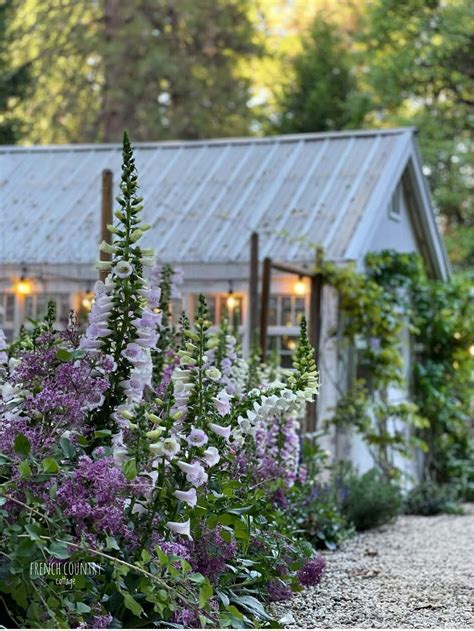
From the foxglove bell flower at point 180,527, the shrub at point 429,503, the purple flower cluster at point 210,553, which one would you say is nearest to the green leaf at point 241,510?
the purple flower cluster at point 210,553

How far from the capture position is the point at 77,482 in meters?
3.85

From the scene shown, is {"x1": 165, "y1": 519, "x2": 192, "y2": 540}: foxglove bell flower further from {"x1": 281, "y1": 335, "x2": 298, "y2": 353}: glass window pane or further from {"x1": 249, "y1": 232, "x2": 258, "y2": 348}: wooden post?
{"x1": 281, "y1": 335, "x2": 298, "y2": 353}: glass window pane

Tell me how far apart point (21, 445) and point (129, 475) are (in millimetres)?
386

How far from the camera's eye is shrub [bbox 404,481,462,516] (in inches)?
425

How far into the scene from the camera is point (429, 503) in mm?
10812

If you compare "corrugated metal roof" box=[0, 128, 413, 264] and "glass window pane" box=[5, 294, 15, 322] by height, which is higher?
"corrugated metal roof" box=[0, 128, 413, 264]

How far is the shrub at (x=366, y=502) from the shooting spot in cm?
851

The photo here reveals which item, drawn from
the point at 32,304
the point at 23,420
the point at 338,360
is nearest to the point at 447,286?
the point at 338,360

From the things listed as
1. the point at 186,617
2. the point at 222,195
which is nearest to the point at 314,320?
the point at 222,195

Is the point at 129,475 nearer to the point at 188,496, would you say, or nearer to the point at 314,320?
the point at 188,496

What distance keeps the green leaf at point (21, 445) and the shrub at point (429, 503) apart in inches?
289

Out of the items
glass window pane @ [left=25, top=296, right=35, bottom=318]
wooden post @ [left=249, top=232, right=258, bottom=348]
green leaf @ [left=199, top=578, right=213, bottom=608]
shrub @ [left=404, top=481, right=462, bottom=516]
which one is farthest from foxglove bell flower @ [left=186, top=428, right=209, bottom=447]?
glass window pane @ [left=25, top=296, right=35, bottom=318]

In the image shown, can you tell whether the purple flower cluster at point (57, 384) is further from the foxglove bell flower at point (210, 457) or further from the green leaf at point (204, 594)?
Result: the green leaf at point (204, 594)

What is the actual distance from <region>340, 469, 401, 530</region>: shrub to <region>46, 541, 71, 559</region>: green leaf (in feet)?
16.0
